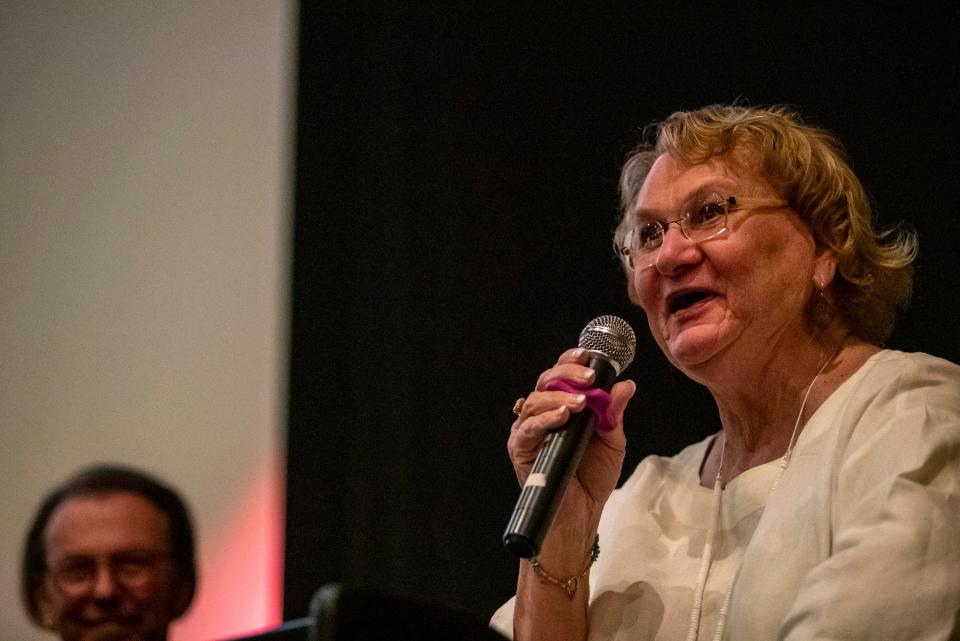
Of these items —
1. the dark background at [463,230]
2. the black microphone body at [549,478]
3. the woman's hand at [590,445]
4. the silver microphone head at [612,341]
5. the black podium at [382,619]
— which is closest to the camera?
the black podium at [382,619]

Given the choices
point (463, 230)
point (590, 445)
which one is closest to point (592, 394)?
point (590, 445)

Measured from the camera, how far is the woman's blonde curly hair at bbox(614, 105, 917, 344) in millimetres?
1858

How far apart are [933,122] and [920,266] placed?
1.11 feet

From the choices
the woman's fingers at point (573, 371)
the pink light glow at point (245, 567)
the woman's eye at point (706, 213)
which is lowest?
the pink light glow at point (245, 567)

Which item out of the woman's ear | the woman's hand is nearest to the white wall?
the woman's hand

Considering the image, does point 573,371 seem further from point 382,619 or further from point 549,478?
point 382,619

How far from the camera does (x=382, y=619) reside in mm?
1010

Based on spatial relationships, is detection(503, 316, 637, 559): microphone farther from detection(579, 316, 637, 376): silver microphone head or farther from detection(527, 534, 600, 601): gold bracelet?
detection(527, 534, 600, 601): gold bracelet

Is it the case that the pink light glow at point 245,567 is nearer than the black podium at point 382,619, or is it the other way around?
the black podium at point 382,619

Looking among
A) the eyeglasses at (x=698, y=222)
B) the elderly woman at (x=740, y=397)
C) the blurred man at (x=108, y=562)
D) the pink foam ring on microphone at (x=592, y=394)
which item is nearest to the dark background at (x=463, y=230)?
the blurred man at (x=108, y=562)

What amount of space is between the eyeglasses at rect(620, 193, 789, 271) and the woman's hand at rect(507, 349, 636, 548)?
32 cm

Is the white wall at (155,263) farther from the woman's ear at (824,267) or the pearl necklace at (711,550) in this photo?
the woman's ear at (824,267)

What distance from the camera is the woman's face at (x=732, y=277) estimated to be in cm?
178

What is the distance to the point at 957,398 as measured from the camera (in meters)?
1.54
